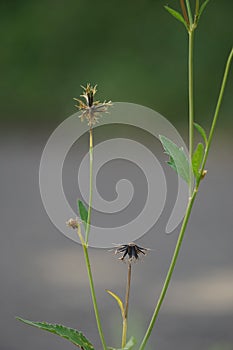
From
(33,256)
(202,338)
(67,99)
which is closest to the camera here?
(202,338)

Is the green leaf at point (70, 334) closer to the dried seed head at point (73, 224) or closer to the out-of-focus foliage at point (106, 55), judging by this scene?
the dried seed head at point (73, 224)

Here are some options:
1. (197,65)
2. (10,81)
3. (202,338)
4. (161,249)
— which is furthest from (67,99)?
(202,338)

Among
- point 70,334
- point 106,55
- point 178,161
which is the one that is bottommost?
point 70,334

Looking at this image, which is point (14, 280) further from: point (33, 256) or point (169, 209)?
point (169, 209)

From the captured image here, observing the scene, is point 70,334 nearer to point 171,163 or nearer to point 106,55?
point 171,163

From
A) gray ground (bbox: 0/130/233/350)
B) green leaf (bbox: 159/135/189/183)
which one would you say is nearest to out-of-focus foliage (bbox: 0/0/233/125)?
gray ground (bbox: 0/130/233/350)

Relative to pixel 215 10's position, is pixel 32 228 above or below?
below

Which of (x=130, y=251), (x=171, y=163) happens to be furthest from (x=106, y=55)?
(x=130, y=251)
